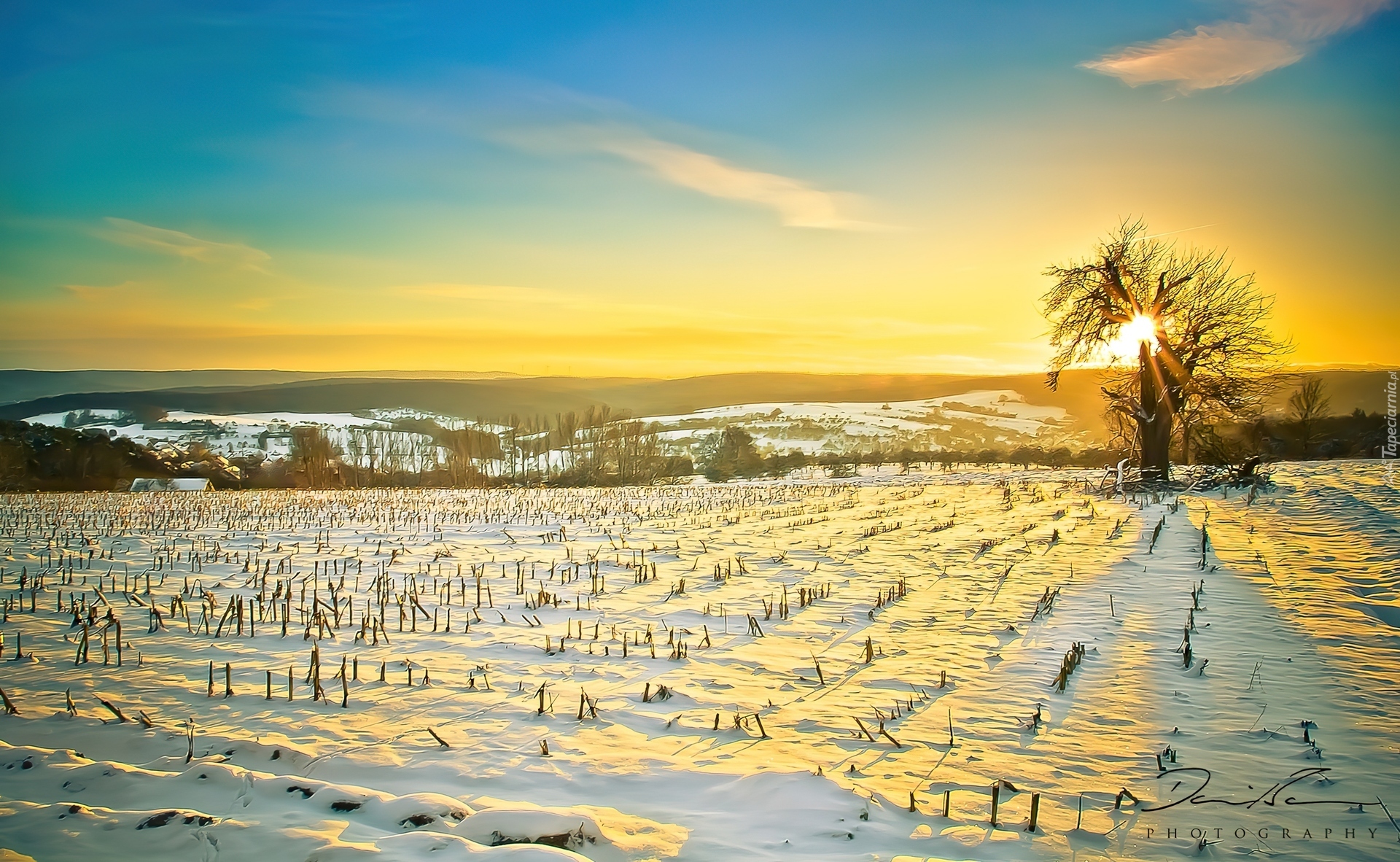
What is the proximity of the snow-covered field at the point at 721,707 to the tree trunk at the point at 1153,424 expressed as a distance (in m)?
12.1

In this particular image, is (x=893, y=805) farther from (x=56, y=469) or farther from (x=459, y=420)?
(x=459, y=420)

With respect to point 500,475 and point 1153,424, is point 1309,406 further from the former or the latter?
point 500,475

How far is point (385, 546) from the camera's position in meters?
15.2

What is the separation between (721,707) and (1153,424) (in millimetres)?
25366

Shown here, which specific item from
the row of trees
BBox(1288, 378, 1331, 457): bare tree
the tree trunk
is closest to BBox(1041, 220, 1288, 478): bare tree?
the tree trunk

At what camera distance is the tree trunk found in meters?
24.5

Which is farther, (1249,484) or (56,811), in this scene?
(1249,484)

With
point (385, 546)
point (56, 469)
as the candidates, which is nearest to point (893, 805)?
point (385, 546)

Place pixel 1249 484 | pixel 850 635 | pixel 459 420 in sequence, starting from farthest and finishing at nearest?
pixel 459 420 < pixel 1249 484 < pixel 850 635

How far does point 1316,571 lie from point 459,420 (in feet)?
373

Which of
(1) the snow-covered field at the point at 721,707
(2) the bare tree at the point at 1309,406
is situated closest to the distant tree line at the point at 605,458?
(2) the bare tree at the point at 1309,406
